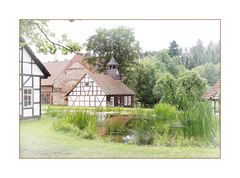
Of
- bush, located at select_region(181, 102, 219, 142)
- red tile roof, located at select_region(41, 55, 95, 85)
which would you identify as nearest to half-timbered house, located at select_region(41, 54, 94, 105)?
red tile roof, located at select_region(41, 55, 95, 85)

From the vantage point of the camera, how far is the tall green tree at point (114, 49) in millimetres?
4035

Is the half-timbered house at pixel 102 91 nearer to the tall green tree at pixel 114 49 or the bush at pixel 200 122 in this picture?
the tall green tree at pixel 114 49

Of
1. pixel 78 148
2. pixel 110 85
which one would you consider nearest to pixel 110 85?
pixel 110 85

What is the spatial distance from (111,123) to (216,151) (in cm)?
85

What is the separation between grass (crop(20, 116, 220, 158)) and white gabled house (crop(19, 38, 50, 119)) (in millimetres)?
94

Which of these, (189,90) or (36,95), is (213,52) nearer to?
(189,90)

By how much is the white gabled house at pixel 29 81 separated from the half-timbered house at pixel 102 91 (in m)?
0.26

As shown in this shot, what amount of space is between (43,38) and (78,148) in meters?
0.91

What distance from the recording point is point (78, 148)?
4.00 metres
